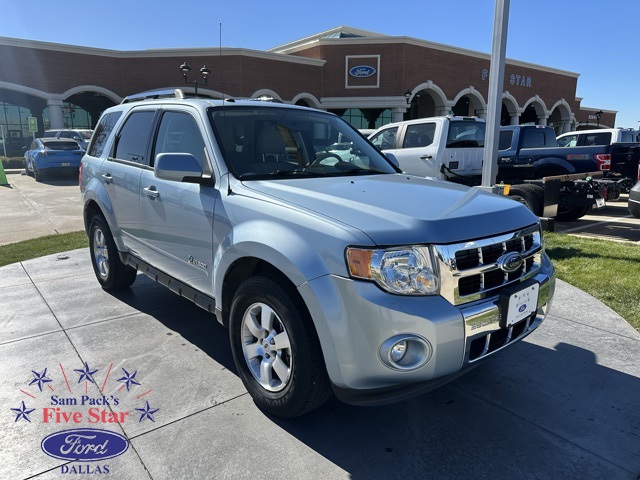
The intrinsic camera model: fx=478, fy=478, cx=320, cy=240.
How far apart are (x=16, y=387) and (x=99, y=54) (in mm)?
33577

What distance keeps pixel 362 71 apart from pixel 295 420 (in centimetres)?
3467

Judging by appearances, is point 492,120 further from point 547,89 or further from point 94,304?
point 547,89

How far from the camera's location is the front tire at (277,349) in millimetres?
2537

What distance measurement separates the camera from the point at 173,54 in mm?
32062

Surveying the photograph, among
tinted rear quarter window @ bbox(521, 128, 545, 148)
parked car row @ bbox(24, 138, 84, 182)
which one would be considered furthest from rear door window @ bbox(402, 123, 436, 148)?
parked car row @ bbox(24, 138, 84, 182)

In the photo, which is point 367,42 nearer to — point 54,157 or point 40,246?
point 54,157

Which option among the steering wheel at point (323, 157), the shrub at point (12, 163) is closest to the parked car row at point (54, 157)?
the shrub at point (12, 163)

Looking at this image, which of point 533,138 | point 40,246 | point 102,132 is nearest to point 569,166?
point 533,138

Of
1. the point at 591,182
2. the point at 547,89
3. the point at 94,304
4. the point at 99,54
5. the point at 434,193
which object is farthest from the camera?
the point at 547,89

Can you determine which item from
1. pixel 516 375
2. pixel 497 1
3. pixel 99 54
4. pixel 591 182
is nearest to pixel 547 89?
pixel 99 54

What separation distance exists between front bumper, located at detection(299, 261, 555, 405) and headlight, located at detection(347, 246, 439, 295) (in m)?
0.04

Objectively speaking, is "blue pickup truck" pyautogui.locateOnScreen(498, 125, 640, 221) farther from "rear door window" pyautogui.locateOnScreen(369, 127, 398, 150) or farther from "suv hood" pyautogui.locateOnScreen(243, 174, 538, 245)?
"suv hood" pyautogui.locateOnScreen(243, 174, 538, 245)

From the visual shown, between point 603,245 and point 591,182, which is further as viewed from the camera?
point 591,182

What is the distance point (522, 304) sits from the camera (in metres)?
2.69
